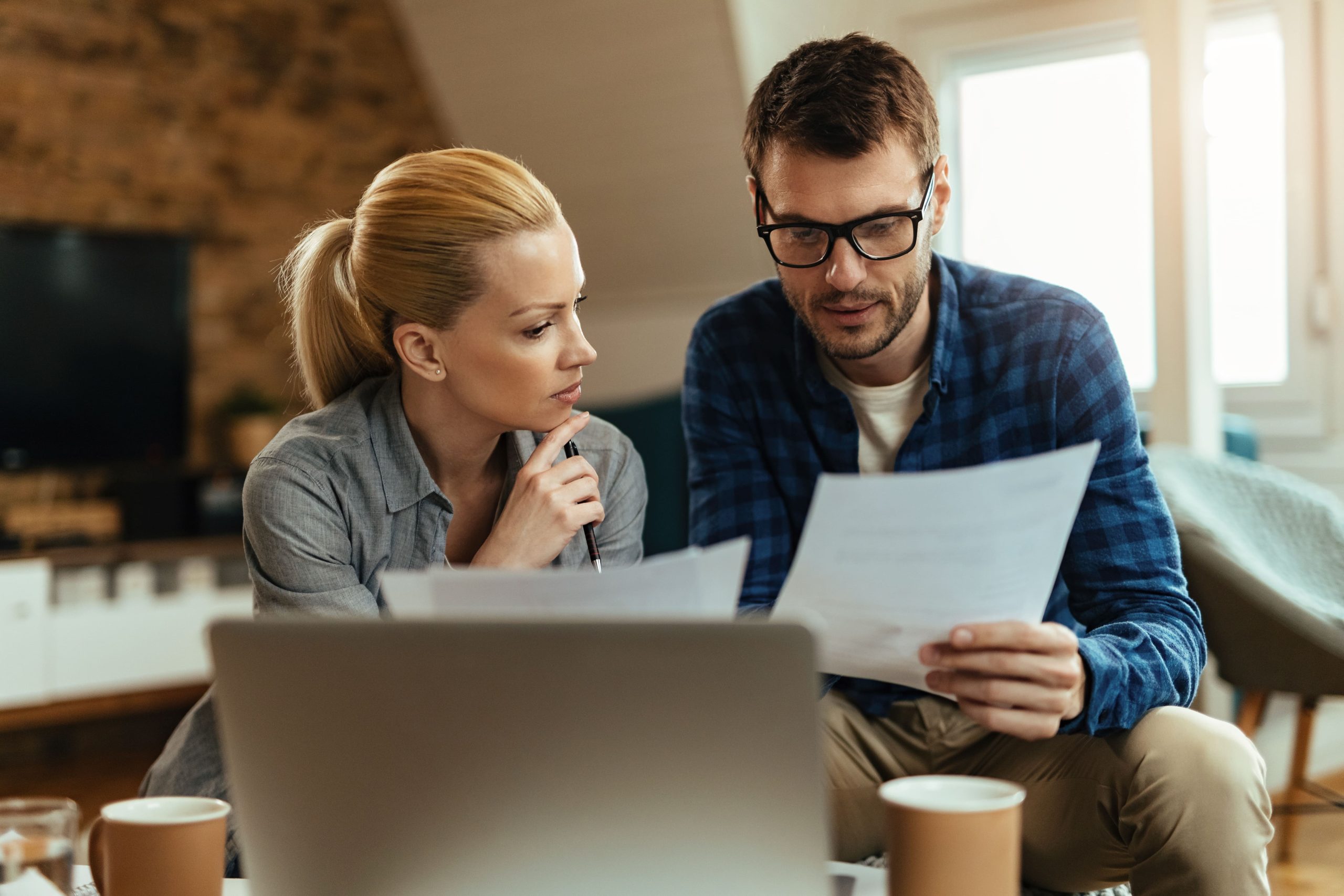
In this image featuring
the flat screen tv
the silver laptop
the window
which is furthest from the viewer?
the flat screen tv

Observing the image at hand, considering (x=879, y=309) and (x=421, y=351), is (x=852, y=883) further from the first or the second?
(x=421, y=351)

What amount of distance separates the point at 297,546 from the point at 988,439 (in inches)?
30.1

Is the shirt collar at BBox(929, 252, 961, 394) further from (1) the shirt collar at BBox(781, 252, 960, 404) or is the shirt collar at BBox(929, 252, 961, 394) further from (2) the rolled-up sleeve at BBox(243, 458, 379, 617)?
(2) the rolled-up sleeve at BBox(243, 458, 379, 617)

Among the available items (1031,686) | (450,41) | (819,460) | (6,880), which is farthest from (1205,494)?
(450,41)

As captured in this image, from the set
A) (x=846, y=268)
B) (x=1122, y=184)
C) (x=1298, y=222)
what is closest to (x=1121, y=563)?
(x=846, y=268)

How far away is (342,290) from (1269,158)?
2.60 metres

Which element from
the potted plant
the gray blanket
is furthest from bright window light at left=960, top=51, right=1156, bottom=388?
the potted plant

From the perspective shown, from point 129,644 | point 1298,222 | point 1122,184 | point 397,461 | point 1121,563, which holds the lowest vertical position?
point 129,644

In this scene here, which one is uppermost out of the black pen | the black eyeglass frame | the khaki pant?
the black eyeglass frame

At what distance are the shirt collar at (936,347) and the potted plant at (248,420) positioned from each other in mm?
2734

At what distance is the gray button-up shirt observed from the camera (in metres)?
1.27

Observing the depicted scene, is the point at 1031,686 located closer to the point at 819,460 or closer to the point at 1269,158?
the point at 819,460

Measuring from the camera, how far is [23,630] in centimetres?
323

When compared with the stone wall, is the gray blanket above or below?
below
